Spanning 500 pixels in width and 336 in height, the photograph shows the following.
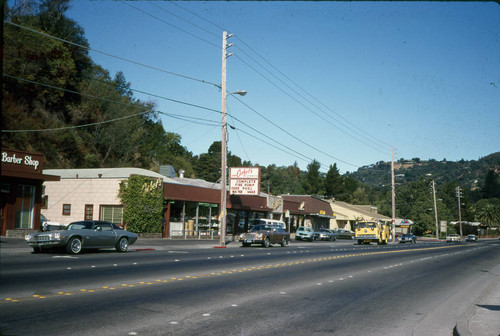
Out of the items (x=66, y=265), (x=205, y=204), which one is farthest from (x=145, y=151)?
(x=66, y=265)

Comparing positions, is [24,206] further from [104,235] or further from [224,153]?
[224,153]

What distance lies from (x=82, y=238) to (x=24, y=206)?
419 inches

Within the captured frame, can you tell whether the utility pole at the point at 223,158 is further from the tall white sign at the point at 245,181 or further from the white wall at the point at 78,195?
the white wall at the point at 78,195

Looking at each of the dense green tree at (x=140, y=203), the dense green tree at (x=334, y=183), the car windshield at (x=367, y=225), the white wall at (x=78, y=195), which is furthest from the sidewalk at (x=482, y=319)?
the dense green tree at (x=334, y=183)

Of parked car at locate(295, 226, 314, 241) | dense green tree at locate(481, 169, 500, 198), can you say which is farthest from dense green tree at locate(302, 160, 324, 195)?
parked car at locate(295, 226, 314, 241)

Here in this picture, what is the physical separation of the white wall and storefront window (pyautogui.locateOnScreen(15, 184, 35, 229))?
25.0 ft

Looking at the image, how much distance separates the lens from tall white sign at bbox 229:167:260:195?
4266 centimetres

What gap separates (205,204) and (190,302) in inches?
1338

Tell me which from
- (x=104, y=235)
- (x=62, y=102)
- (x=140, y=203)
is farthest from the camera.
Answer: (x=62, y=102)

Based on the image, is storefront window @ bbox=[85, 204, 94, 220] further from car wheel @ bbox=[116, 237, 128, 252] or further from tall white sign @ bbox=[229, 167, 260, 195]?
car wheel @ bbox=[116, 237, 128, 252]

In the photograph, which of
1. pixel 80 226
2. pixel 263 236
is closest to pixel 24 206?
pixel 80 226

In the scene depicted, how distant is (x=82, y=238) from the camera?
21047 mm

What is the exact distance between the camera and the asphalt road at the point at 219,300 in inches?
306

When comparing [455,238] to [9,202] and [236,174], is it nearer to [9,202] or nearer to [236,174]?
[236,174]
